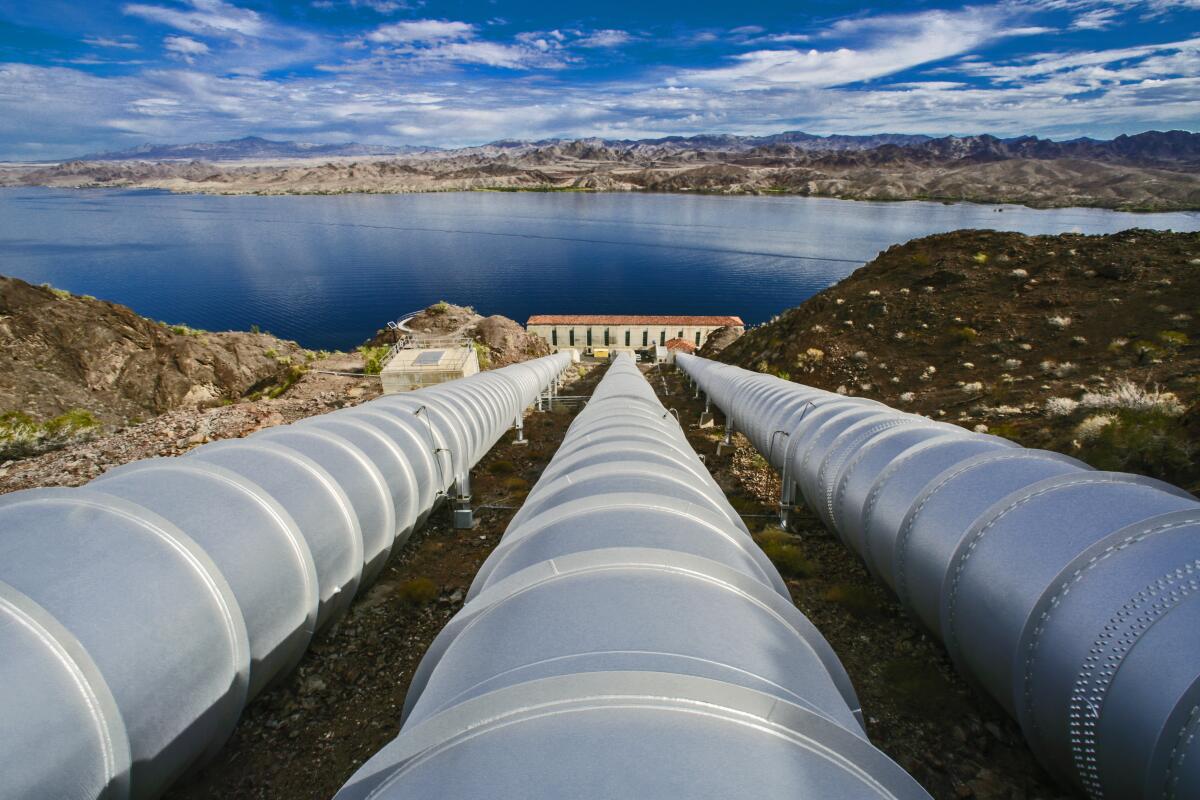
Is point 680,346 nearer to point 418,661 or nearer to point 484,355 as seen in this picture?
point 484,355

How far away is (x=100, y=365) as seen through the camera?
2967cm

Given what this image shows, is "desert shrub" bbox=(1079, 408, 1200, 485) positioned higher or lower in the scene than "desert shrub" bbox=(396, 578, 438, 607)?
higher

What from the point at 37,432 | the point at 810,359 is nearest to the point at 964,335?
the point at 810,359

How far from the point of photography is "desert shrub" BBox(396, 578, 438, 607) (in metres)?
9.94

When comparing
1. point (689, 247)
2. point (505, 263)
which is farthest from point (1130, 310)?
point (689, 247)

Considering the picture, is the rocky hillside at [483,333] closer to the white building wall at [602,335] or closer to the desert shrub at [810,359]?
the white building wall at [602,335]

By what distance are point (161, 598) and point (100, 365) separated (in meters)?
34.5

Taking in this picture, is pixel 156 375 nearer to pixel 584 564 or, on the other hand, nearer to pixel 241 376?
pixel 241 376

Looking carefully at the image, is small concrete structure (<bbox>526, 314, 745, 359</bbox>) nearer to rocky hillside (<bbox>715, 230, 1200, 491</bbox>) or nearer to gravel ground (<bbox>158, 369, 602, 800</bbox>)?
rocky hillside (<bbox>715, 230, 1200, 491</bbox>)

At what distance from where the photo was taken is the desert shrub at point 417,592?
9.94 m

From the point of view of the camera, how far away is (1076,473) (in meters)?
5.75

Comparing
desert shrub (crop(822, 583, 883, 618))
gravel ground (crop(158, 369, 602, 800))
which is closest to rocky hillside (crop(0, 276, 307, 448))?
gravel ground (crop(158, 369, 602, 800))

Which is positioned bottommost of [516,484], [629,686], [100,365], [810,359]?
[516,484]

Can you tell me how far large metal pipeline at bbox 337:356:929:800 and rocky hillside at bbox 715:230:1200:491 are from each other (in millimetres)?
11009
